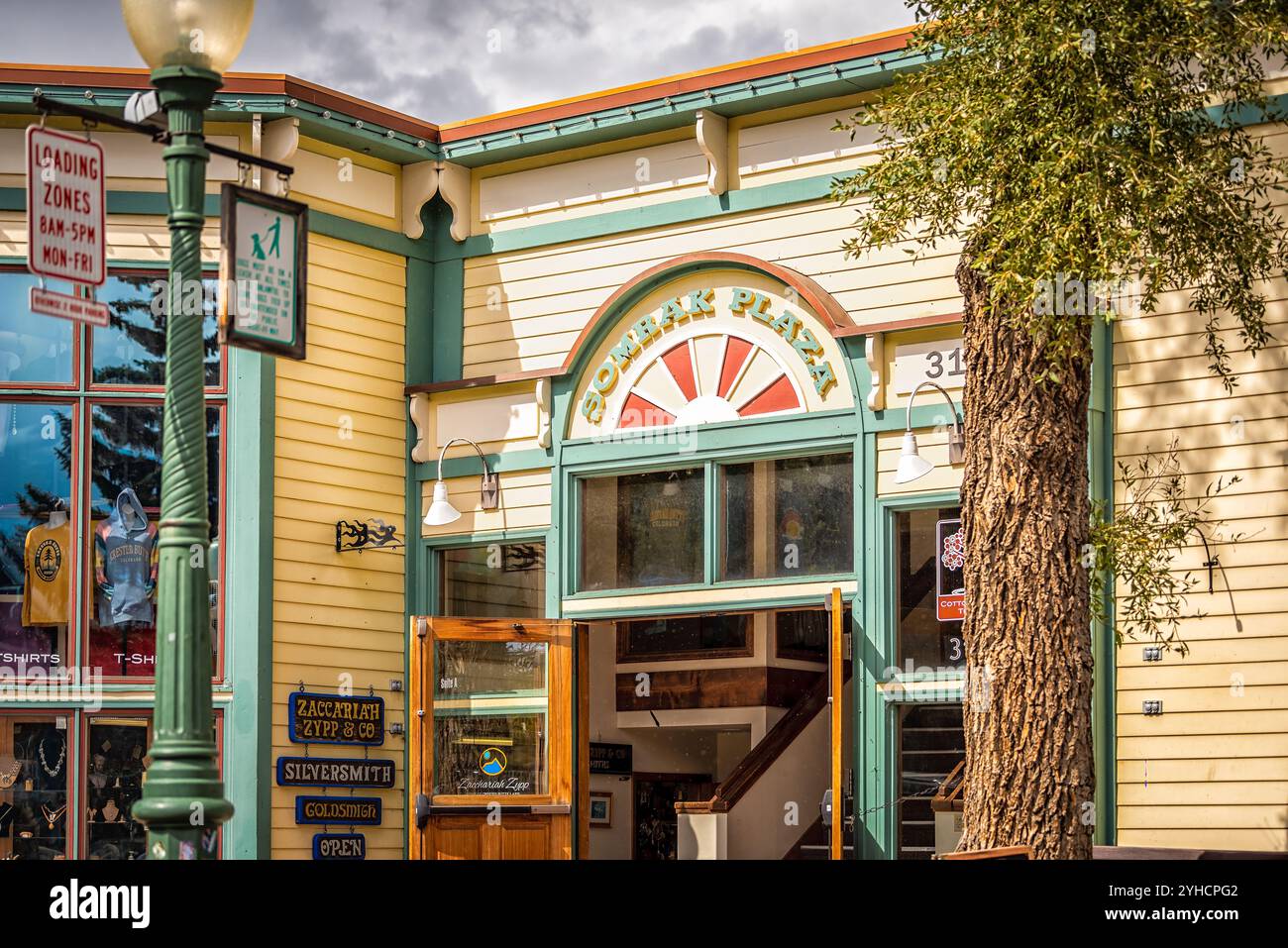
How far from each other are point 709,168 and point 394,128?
2.48 meters

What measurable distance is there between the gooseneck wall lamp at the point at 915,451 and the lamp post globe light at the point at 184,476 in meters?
5.43

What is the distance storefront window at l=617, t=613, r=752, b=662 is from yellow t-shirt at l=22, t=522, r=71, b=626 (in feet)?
20.8

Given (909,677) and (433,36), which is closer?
(909,677)

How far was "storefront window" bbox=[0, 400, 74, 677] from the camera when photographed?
1245 centimetres

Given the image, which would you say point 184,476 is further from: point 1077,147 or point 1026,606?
point 1077,147

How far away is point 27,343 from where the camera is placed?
500 inches

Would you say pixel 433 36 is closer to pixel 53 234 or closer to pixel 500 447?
pixel 500 447

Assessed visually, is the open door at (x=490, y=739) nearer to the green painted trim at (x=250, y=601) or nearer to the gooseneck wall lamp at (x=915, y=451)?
the green painted trim at (x=250, y=601)

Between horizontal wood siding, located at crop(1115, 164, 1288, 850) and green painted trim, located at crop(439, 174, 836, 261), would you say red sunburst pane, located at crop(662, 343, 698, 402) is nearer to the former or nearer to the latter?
green painted trim, located at crop(439, 174, 836, 261)

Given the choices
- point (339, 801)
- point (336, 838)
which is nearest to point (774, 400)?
point (339, 801)

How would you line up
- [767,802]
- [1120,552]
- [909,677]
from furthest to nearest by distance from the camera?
[767,802] → [909,677] → [1120,552]

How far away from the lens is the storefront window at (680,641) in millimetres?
17438

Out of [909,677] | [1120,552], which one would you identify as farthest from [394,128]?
[1120,552]

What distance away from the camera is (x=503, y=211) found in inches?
556
